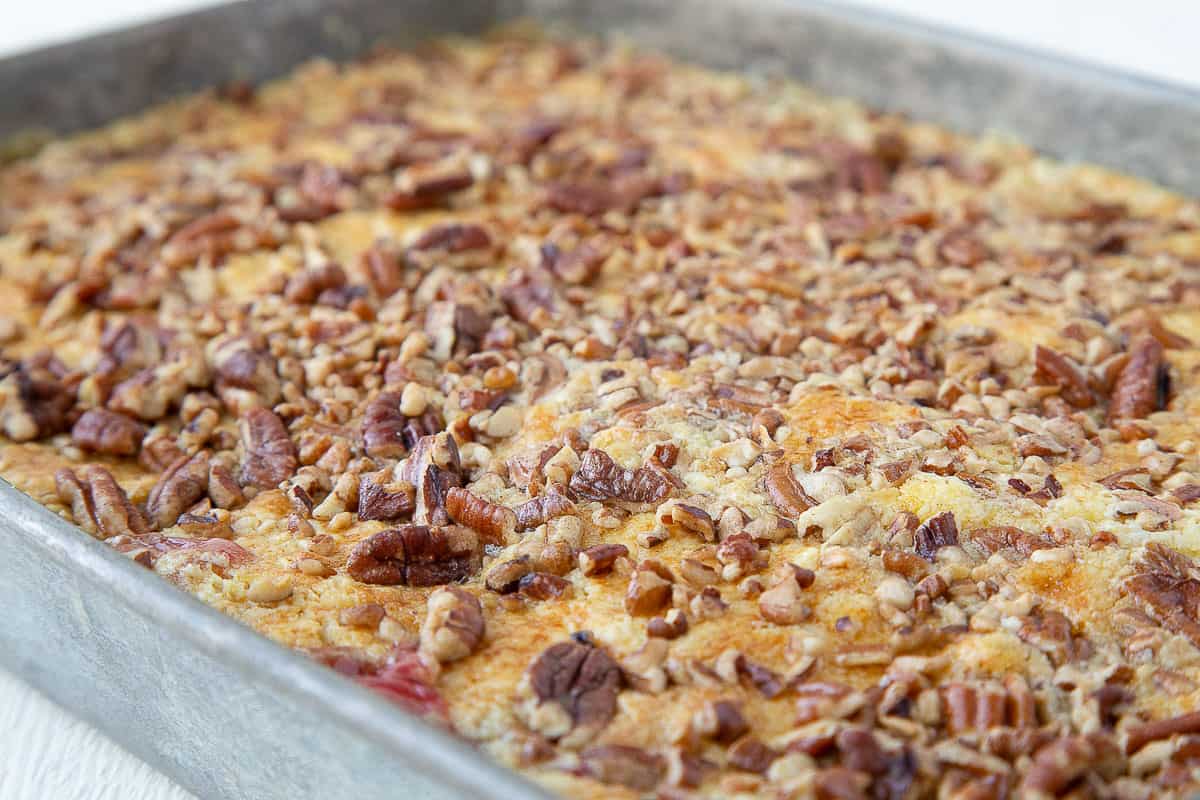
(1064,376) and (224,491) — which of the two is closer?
(224,491)

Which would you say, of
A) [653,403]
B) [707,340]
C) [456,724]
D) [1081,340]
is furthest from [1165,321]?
[456,724]

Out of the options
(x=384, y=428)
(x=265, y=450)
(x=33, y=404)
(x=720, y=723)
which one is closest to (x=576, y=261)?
(x=384, y=428)

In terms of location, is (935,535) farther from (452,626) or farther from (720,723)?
(452,626)

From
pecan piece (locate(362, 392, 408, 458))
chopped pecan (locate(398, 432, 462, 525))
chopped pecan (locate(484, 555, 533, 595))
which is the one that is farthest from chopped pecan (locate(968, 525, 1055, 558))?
pecan piece (locate(362, 392, 408, 458))

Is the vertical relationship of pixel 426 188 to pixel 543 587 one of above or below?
above

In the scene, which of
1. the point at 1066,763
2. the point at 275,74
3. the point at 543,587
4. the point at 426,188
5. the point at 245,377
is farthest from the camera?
the point at 275,74

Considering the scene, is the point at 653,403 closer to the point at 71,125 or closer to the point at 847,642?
the point at 847,642

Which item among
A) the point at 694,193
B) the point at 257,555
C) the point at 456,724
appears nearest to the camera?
the point at 456,724
